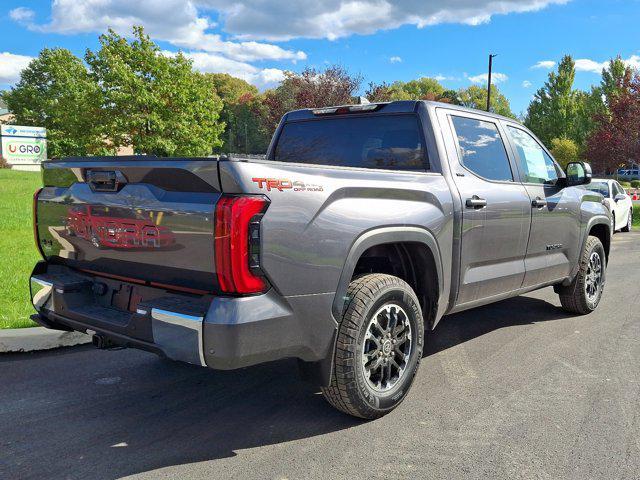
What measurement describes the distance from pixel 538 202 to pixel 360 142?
65.9 inches

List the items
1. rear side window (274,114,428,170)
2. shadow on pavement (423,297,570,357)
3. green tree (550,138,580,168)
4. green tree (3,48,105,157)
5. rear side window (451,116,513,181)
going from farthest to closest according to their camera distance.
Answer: green tree (3,48,105,157) < green tree (550,138,580,168) < shadow on pavement (423,297,570,357) < rear side window (451,116,513,181) < rear side window (274,114,428,170)

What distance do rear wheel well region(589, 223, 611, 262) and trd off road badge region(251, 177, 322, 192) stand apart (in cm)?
448

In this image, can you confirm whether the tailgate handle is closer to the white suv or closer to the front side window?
the front side window

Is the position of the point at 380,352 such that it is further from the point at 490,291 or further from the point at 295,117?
the point at 295,117

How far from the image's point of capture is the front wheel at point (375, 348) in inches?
124

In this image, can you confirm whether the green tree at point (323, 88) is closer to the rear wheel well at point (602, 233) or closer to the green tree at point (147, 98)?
the green tree at point (147, 98)

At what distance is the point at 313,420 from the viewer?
345 centimetres

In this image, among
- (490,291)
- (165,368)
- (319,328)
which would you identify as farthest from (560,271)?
(165,368)

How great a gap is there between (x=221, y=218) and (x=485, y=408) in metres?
2.17

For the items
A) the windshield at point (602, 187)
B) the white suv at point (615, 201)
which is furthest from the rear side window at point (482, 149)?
the windshield at point (602, 187)

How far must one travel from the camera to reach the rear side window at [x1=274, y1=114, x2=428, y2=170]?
418 centimetres

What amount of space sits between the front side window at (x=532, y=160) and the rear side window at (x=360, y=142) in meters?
1.27

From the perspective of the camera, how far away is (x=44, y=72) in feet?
220

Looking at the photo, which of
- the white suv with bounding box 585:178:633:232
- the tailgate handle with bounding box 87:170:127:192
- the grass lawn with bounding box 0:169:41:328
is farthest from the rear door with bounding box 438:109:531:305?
the white suv with bounding box 585:178:633:232
